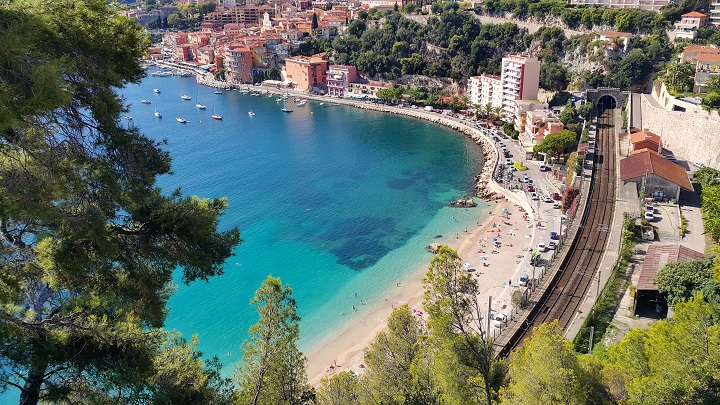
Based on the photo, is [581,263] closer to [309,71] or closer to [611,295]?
[611,295]

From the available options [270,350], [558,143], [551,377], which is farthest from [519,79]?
[270,350]

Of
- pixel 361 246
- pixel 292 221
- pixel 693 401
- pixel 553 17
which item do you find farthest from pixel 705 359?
pixel 553 17

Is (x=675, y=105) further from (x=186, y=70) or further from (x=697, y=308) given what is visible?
(x=186, y=70)

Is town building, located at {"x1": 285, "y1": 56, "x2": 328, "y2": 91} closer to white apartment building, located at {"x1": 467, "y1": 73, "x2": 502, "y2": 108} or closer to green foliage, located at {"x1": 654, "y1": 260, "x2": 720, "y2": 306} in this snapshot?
white apartment building, located at {"x1": 467, "y1": 73, "x2": 502, "y2": 108}

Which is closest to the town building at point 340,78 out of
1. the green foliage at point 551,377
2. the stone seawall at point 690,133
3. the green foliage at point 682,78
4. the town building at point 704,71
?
the stone seawall at point 690,133

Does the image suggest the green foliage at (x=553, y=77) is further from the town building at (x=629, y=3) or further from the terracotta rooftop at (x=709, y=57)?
the terracotta rooftop at (x=709, y=57)

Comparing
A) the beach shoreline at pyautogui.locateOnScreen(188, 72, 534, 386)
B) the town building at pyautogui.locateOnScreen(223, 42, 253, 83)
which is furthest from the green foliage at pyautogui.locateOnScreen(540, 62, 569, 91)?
the town building at pyautogui.locateOnScreen(223, 42, 253, 83)

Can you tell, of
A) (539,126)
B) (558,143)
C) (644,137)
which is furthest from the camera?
(539,126)
